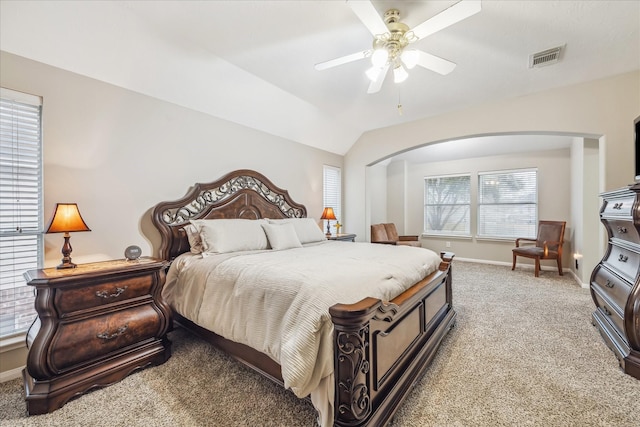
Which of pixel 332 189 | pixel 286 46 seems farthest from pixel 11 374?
pixel 332 189

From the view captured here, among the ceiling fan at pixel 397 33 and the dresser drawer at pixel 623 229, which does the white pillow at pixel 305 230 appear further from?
the dresser drawer at pixel 623 229

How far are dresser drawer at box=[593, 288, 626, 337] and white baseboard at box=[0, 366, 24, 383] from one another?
4.56 meters

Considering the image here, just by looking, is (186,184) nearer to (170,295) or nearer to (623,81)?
(170,295)

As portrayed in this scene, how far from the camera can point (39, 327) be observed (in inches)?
69.3

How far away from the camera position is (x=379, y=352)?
1.44m

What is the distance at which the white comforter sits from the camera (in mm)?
1313

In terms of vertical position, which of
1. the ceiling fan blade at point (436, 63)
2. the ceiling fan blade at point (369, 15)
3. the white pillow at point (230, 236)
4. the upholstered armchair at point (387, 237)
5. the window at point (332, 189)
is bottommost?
the upholstered armchair at point (387, 237)

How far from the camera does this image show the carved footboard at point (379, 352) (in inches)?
47.9

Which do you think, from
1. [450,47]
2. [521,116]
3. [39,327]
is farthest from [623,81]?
[39,327]

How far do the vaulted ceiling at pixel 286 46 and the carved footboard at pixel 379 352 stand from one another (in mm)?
2123

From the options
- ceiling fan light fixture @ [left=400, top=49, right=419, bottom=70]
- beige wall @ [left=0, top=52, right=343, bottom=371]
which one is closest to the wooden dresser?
ceiling fan light fixture @ [left=400, top=49, right=419, bottom=70]

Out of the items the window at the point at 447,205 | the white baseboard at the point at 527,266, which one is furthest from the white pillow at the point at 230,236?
the window at the point at 447,205

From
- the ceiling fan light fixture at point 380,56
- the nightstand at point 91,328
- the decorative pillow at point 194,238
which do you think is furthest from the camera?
the decorative pillow at point 194,238

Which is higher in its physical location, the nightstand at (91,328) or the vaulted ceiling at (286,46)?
the vaulted ceiling at (286,46)
